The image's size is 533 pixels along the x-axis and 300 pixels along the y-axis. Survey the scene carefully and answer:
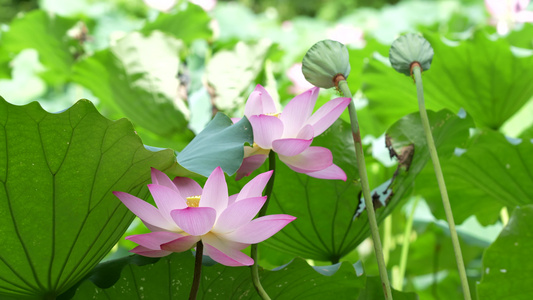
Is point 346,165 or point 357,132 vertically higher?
point 357,132

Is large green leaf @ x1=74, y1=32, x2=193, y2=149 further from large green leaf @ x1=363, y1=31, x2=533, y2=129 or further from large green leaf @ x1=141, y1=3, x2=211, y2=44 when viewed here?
large green leaf @ x1=363, y1=31, x2=533, y2=129

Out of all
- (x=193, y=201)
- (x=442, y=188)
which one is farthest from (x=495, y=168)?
(x=193, y=201)

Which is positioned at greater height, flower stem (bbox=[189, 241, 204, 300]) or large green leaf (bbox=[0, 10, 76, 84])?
flower stem (bbox=[189, 241, 204, 300])

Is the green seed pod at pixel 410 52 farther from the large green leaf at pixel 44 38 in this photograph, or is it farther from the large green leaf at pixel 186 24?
the large green leaf at pixel 44 38

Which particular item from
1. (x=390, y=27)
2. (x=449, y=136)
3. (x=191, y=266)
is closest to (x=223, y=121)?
(x=191, y=266)

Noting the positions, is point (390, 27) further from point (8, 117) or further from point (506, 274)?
point (8, 117)

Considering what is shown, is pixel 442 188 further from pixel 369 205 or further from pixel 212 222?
pixel 212 222

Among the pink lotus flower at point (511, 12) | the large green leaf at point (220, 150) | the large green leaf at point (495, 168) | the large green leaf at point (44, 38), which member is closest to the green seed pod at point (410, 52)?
the large green leaf at point (220, 150)

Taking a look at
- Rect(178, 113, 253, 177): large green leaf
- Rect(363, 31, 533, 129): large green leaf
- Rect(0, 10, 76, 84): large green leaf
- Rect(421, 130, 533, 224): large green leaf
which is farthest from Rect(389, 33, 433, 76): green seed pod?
Rect(0, 10, 76, 84): large green leaf
